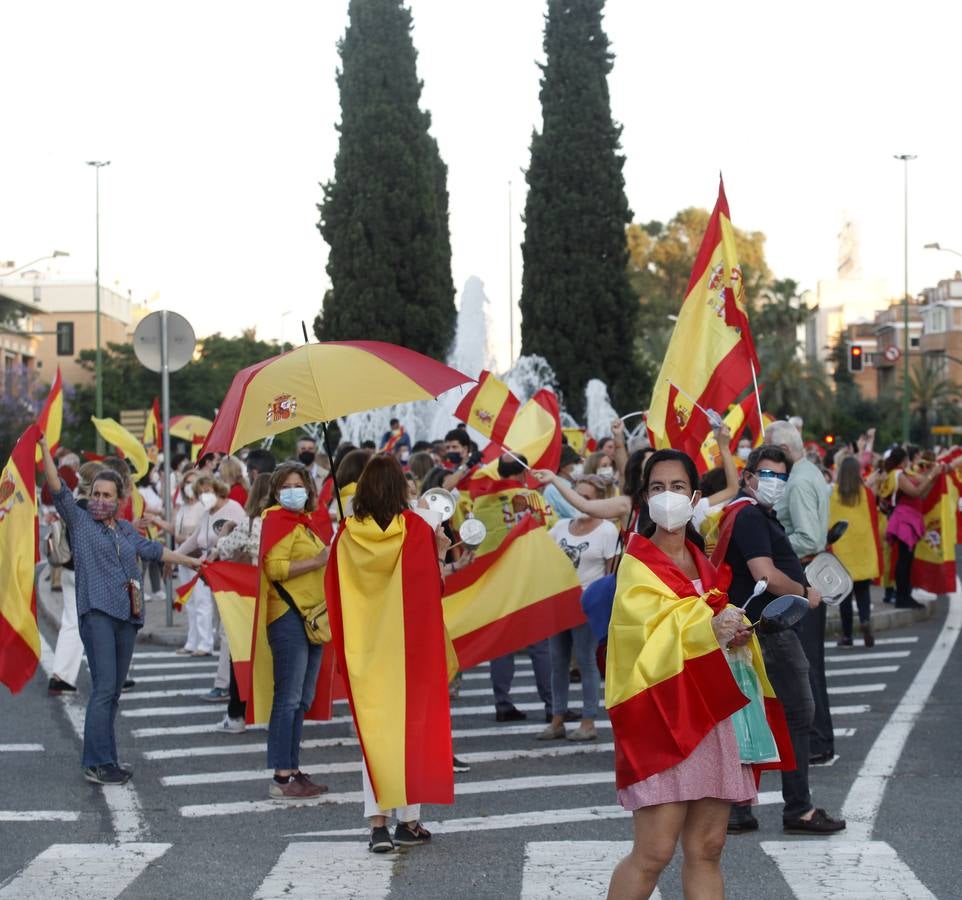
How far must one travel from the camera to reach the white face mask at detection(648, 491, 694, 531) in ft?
16.4

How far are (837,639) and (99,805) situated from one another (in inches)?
357

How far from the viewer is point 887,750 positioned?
947cm

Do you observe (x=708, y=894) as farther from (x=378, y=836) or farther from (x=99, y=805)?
(x=99, y=805)

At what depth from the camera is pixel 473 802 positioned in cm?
823

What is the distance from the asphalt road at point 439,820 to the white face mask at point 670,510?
1.88 meters

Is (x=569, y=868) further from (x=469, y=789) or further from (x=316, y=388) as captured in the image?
(x=316, y=388)

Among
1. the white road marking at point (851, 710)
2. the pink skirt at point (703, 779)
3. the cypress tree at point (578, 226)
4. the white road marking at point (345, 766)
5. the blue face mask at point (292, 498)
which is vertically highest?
the cypress tree at point (578, 226)

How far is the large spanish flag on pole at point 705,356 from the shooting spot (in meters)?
10.9

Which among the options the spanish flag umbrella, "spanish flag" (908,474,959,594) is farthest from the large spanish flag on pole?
the spanish flag umbrella

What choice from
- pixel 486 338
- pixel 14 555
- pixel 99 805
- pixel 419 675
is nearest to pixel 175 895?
pixel 419 675

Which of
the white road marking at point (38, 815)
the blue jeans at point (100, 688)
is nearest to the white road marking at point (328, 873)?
the white road marking at point (38, 815)

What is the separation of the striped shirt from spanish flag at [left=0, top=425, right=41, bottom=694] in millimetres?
219

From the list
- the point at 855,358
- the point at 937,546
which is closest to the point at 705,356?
the point at 937,546

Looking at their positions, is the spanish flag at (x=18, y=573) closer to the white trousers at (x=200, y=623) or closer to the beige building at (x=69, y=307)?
the white trousers at (x=200, y=623)
